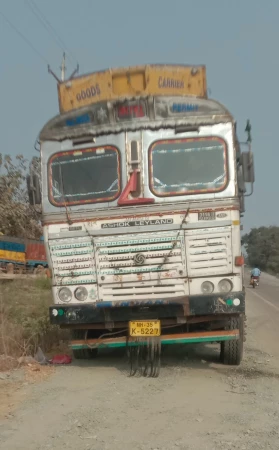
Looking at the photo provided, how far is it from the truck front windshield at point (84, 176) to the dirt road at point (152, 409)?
88.7 inches

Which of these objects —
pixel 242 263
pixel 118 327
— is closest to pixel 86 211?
pixel 118 327

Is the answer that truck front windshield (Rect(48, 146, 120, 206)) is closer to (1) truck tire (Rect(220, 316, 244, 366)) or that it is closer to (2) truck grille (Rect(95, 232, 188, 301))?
(2) truck grille (Rect(95, 232, 188, 301))

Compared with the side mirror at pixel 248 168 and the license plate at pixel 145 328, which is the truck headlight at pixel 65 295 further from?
the side mirror at pixel 248 168

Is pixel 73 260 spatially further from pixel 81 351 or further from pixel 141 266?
pixel 81 351

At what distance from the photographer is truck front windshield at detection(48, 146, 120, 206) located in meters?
6.66

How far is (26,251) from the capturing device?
97.0ft

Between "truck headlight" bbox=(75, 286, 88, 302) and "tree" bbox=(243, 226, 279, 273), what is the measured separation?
6454 centimetres

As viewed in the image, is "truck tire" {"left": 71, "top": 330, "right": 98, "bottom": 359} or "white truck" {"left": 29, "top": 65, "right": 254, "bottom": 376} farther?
"truck tire" {"left": 71, "top": 330, "right": 98, "bottom": 359}

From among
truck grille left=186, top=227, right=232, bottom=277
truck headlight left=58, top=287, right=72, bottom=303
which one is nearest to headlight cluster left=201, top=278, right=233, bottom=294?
truck grille left=186, top=227, right=232, bottom=277

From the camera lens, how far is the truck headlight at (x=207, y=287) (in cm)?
641

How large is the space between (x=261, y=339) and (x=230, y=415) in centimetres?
538

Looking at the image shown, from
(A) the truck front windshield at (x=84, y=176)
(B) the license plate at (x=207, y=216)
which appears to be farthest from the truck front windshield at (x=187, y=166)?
(A) the truck front windshield at (x=84, y=176)

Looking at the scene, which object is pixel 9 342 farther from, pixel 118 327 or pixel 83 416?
pixel 83 416

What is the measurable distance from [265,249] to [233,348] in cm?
7183
